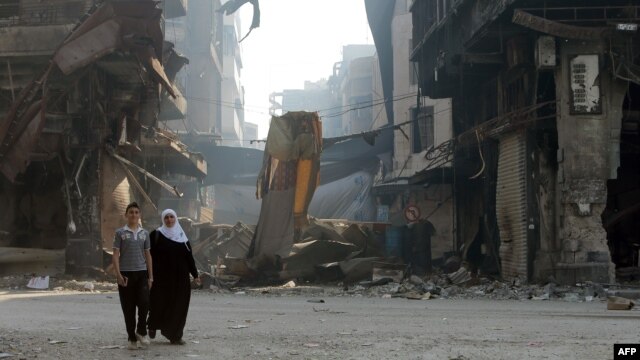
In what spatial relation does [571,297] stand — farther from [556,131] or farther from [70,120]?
[70,120]

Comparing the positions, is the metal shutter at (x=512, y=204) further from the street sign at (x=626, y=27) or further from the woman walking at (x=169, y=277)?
the woman walking at (x=169, y=277)

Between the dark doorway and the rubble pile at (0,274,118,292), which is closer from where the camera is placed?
the rubble pile at (0,274,118,292)

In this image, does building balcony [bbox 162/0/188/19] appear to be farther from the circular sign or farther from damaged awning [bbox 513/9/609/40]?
damaged awning [bbox 513/9/609/40]

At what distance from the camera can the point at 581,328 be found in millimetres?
10281

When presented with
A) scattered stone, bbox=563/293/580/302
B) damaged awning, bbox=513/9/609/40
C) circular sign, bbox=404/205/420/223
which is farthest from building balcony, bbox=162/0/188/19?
scattered stone, bbox=563/293/580/302

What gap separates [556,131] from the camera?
1909 centimetres

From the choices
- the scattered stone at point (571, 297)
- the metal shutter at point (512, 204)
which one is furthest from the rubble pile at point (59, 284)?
the scattered stone at point (571, 297)

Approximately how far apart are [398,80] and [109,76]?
17.9m

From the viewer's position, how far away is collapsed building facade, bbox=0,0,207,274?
20.5 meters

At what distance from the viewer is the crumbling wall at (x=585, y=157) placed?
58.4ft

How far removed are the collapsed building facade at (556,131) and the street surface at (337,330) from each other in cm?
325

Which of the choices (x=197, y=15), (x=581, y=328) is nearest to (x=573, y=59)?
(x=581, y=328)

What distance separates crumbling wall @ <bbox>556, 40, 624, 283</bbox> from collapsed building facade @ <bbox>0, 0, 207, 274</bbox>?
974 cm

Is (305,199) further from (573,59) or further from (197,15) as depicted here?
(197,15)
